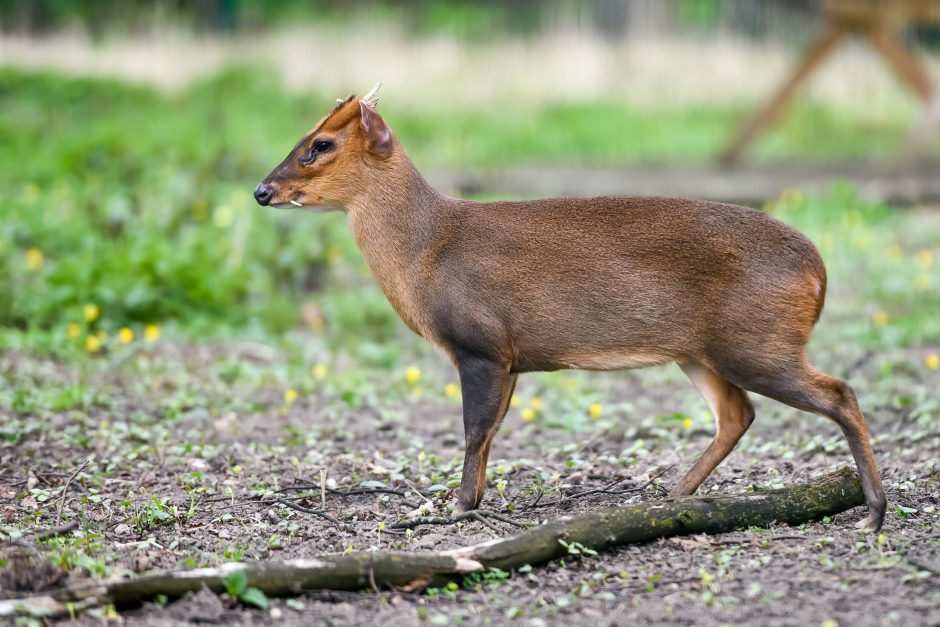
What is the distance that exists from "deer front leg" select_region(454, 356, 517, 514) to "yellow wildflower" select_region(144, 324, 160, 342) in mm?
3281

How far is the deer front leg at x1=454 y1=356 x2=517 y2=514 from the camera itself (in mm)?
5004

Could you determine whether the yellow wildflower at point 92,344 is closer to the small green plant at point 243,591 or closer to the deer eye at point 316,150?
the deer eye at point 316,150

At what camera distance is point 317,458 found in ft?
19.6

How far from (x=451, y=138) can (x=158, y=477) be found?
1075cm

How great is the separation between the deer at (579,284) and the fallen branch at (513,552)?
0.25 meters

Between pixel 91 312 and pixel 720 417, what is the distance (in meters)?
4.16

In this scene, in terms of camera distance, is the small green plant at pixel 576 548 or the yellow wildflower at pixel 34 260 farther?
the yellow wildflower at pixel 34 260

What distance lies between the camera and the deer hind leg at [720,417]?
5.21 m

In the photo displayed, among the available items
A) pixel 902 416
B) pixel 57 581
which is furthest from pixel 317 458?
pixel 902 416

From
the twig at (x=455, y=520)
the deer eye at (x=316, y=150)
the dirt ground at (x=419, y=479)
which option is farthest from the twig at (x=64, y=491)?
the deer eye at (x=316, y=150)

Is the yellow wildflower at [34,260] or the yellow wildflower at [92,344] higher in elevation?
the yellow wildflower at [34,260]

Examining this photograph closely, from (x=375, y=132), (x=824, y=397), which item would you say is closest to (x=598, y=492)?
(x=824, y=397)

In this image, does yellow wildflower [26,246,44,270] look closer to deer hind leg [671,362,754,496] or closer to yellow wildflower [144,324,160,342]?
yellow wildflower [144,324,160,342]

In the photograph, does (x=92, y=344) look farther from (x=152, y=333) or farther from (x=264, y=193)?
(x=264, y=193)
